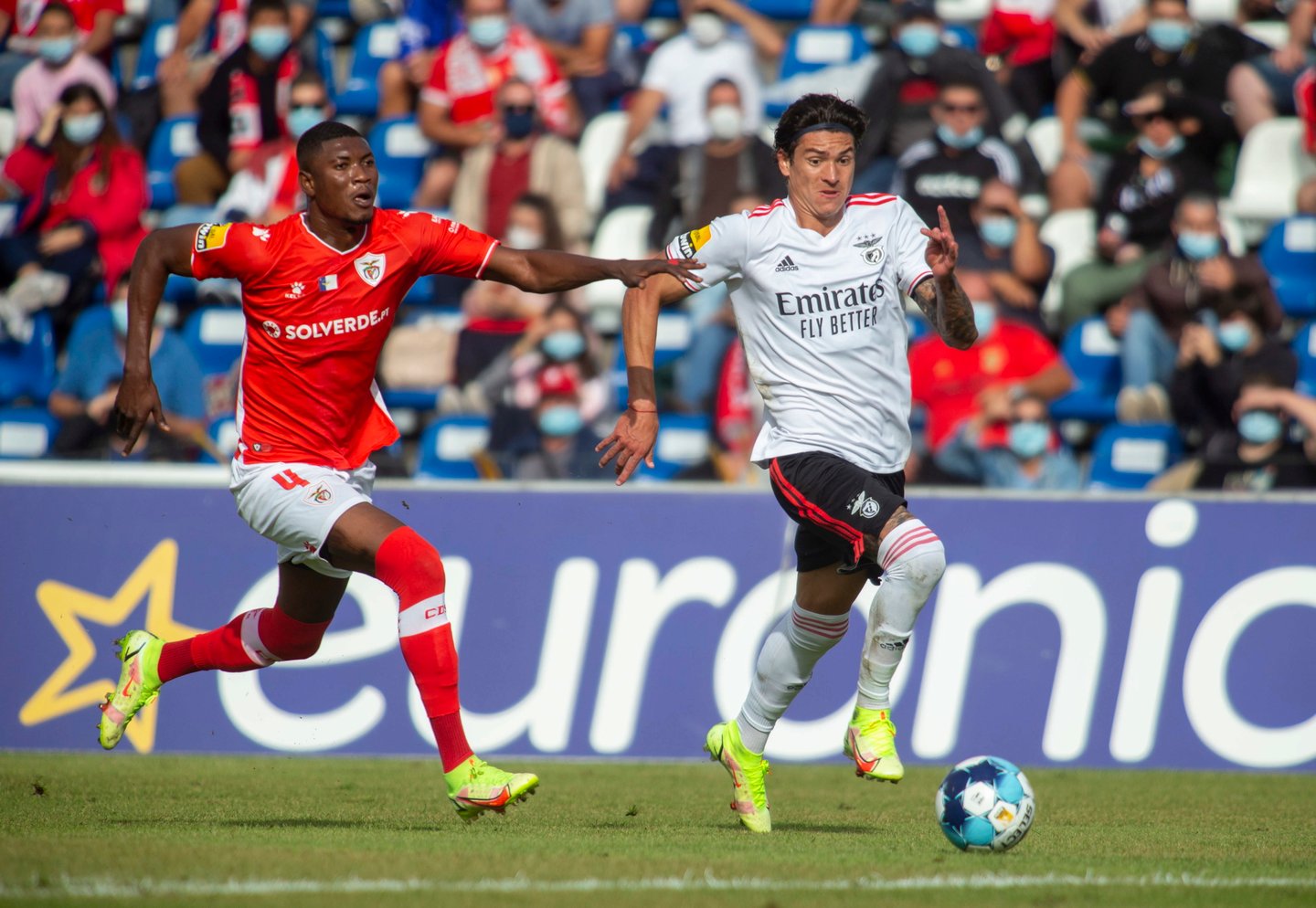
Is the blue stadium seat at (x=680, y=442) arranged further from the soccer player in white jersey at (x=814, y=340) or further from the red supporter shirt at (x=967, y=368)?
the soccer player in white jersey at (x=814, y=340)

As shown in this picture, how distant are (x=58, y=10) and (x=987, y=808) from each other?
1160cm

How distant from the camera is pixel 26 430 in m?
12.1

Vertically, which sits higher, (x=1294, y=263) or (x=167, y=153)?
(x=167, y=153)

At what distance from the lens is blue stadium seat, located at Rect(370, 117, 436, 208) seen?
13.5 meters

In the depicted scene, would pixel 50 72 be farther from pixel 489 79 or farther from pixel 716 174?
pixel 716 174

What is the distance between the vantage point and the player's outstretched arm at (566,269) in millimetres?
6230

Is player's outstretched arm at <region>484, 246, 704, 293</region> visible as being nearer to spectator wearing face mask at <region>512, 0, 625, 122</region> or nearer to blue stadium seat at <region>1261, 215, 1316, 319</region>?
blue stadium seat at <region>1261, 215, 1316, 319</region>

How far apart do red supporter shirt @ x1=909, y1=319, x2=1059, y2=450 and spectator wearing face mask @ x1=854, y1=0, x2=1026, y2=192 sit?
64.1 inches

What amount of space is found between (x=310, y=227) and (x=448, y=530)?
3268mm

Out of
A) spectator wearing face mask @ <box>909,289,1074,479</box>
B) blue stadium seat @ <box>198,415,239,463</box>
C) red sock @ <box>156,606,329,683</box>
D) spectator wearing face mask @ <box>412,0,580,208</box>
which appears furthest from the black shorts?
spectator wearing face mask @ <box>412,0,580,208</box>

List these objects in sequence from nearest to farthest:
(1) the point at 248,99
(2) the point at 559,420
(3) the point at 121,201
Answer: (2) the point at 559,420 → (3) the point at 121,201 → (1) the point at 248,99

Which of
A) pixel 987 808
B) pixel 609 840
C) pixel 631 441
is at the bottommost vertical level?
pixel 609 840

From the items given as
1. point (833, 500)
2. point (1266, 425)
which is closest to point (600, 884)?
point (833, 500)

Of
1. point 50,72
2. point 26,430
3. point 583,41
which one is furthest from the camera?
point 50,72
